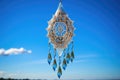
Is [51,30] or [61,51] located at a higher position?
[51,30]

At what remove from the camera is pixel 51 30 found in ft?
22.6

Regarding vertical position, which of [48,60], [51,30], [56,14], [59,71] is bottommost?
[59,71]

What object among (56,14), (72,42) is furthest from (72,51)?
(56,14)

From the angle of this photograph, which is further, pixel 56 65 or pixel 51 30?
pixel 51 30

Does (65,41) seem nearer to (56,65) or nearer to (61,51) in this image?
(61,51)

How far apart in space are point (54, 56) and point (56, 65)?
317 millimetres

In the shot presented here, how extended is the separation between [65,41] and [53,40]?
15.6 inches

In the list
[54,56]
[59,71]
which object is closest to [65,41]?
[54,56]

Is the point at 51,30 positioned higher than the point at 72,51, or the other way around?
the point at 51,30

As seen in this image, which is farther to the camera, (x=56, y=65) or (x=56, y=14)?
(x=56, y=14)

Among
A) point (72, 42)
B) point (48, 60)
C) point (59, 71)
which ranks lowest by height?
point (59, 71)

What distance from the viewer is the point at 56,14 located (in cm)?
689

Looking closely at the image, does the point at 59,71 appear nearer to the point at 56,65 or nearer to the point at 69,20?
the point at 56,65

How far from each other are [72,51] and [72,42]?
33 cm
